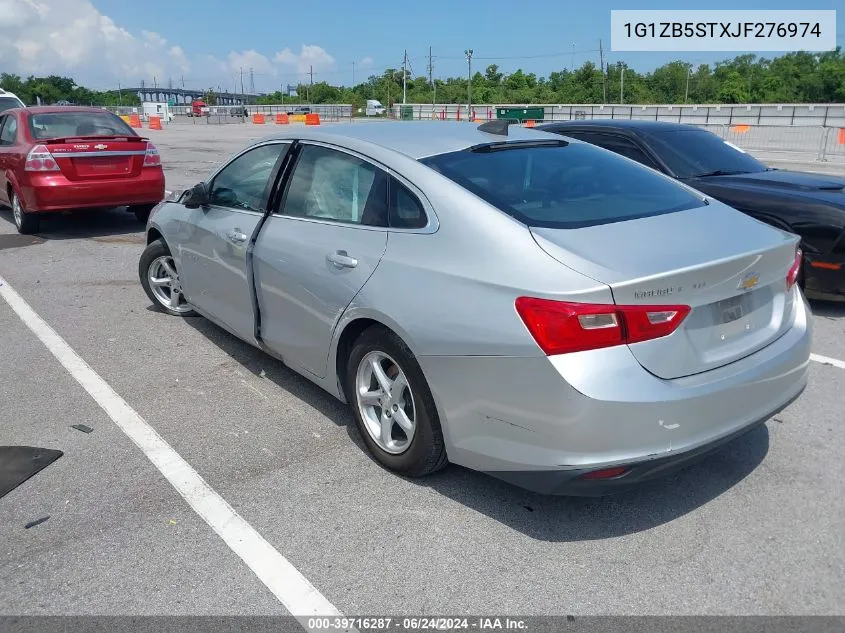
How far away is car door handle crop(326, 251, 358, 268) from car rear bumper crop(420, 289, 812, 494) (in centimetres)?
72

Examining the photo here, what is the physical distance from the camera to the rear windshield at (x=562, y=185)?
326 cm

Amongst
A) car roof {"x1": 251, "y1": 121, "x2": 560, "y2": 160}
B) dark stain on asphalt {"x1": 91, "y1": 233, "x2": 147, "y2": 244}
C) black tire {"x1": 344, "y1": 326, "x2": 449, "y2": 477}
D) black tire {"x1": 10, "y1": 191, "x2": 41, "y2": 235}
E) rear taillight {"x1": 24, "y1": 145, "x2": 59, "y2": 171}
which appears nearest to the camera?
black tire {"x1": 344, "y1": 326, "x2": 449, "y2": 477}

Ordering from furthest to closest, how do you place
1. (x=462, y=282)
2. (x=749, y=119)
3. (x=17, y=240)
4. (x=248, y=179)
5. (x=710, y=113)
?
(x=710, y=113)
(x=749, y=119)
(x=17, y=240)
(x=248, y=179)
(x=462, y=282)

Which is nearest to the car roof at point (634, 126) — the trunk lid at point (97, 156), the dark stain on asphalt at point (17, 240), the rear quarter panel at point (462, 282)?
the rear quarter panel at point (462, 282)

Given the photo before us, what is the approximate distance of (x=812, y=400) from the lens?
4.38 m

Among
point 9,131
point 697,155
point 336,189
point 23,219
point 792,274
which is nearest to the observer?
point 792,274

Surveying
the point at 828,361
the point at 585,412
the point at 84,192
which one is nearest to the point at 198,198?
the point at 585,412

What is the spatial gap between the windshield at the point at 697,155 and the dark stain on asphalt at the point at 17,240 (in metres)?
7.58

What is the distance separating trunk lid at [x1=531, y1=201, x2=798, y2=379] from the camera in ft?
8.96

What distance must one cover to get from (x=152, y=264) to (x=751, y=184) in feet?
16.5

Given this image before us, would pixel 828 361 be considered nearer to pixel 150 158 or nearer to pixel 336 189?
pixel 336 189

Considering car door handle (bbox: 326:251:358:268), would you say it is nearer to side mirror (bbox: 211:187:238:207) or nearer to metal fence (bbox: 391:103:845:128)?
side mirror (bbox: 211:187:238:207)

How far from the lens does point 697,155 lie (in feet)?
22.3

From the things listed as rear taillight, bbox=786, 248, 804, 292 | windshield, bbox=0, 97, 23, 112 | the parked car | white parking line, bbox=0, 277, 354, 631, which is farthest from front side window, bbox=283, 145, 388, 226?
windshield, bbox=0, 97, 23, 112
